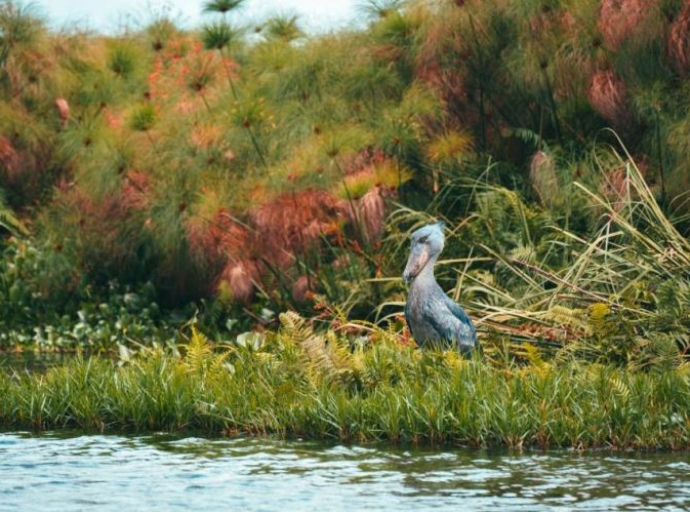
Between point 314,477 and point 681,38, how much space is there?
744 centimetres

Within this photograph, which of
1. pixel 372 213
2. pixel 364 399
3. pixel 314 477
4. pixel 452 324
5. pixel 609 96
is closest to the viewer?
pixel 314 477

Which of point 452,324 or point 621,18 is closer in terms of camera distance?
point 452,324

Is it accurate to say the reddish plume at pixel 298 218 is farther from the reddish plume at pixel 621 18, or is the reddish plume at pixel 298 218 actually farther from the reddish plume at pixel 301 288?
the reddish plume at pixel 621 18

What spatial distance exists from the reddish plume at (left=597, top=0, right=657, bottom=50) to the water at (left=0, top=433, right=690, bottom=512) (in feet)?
20.9

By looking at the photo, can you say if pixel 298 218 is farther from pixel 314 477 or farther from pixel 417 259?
pixel 314 477

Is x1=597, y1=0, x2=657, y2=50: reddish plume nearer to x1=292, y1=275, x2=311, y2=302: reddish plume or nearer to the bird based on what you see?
x1=292, y1=275, x2=311, y2=302: reddish plume

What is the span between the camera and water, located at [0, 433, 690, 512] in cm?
752

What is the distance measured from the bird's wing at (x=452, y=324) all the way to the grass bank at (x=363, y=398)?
10.0 inches

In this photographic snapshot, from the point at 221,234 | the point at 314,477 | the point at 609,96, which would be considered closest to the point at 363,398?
the point at 314,477

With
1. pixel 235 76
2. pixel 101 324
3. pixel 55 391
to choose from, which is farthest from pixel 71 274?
pixel 55 391

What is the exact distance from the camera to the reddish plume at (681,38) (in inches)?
555

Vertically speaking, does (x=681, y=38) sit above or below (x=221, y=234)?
above

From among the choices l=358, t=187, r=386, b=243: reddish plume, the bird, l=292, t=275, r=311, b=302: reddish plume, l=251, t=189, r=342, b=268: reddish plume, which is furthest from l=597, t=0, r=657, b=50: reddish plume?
the bird

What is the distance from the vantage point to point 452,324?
10477 millimetres
